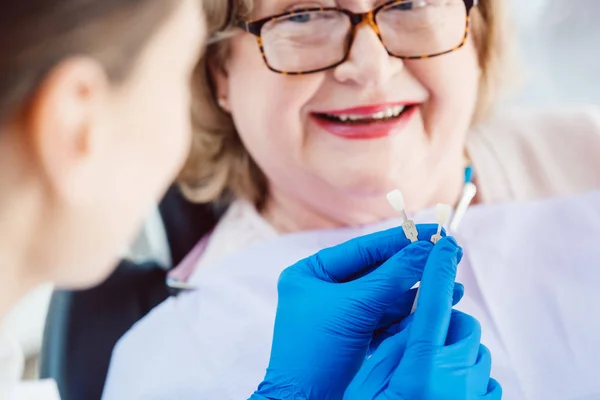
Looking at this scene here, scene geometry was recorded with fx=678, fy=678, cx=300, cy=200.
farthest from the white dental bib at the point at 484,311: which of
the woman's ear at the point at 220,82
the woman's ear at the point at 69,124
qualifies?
the woman's ear at the point at 69,124

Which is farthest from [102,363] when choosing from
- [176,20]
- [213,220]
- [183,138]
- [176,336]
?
[176,20]

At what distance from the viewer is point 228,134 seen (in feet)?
3.41

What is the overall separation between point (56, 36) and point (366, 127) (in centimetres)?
47

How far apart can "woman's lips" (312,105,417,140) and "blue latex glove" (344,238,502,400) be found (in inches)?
9.8

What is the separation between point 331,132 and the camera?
875mm

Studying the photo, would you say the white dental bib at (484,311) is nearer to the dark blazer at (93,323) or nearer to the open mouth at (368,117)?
the dark blazer at (93,323)

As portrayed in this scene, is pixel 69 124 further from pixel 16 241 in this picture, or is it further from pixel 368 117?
→ pixel 368 117

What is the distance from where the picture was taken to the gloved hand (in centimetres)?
67

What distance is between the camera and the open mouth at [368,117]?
34.3 inches

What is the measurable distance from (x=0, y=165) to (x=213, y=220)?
2.02ft

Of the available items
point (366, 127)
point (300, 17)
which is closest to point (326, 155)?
point (366, 127)

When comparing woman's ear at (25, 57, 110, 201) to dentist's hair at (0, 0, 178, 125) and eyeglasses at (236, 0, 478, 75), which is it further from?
eyeglasses at (236, 0, 478, 75)

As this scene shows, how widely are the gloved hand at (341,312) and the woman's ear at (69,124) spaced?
282mm

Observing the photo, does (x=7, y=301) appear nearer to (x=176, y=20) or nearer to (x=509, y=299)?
(x=176, y=20)
